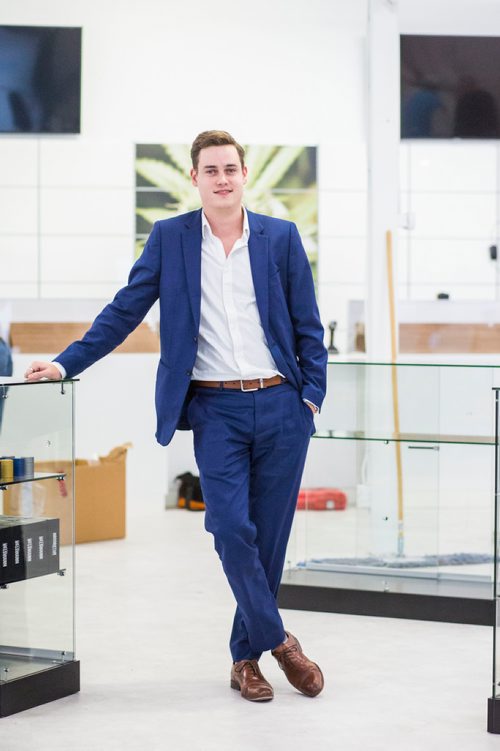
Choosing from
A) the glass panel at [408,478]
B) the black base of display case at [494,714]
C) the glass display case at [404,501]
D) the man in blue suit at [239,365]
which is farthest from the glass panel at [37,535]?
the glass panel at [408,478]

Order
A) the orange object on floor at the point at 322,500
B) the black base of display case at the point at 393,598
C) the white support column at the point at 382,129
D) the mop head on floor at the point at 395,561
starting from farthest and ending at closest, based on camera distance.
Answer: the white support column at the point at 382,129 → the orange object on floor at the point at 322,500 → the mop head on floor at the point at 395,561 → the black base of display case at the point at 393,598

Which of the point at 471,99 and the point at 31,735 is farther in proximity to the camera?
the point at 471,99

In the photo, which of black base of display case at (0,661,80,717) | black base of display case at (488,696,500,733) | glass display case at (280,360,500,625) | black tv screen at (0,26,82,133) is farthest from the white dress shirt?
black tv screen at (0,26,82,133)

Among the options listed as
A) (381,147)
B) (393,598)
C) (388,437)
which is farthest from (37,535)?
(381,147)

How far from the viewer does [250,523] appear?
10.7 feet

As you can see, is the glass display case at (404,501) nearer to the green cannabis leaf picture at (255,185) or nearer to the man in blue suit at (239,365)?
the man in blue suit at (239,365)

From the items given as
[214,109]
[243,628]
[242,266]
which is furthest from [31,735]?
[214,109]

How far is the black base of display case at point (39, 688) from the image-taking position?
320 cm

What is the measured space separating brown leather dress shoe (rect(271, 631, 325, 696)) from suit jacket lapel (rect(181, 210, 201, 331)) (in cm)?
96

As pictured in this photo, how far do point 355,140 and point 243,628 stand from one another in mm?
5462

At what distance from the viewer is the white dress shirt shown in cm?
328

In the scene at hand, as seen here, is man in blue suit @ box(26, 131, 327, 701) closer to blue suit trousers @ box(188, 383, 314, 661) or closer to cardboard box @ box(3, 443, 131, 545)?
blue suit trousers @ box(188, 383, 314, 661)

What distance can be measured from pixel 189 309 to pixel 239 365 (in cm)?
22

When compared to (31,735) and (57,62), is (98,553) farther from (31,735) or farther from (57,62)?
(57,62)
